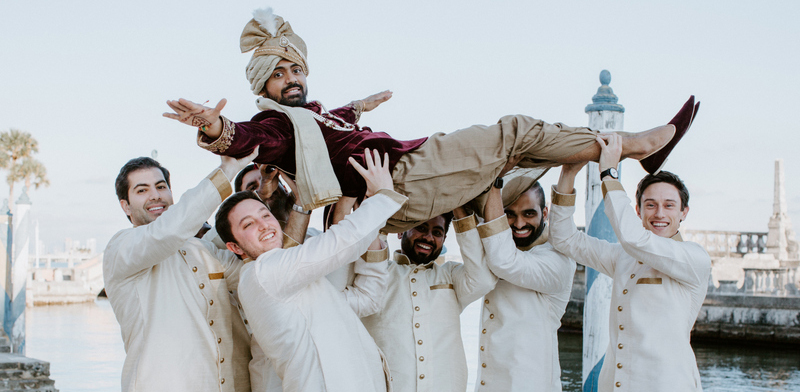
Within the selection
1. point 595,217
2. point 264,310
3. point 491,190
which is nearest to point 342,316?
point 264,310

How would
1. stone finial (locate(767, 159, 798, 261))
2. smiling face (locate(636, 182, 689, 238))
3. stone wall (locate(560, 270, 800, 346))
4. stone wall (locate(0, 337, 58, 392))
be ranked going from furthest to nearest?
1. stone finial (locate(767, 159, 798, 261))
2. stone wall (locate(560, 270, 800, 346))
3. stone wall (locate(0, 337, 58, 392))
4. smiling face (locate(636, 182, 689, 238))

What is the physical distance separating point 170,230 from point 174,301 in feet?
1.42

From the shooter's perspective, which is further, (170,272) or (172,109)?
(170,272)

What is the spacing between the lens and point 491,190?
12.9ft

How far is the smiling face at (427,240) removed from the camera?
4.18 meters

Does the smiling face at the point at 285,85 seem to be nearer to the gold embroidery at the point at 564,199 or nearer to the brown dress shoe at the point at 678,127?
the gold embroidery at the point at 564,199

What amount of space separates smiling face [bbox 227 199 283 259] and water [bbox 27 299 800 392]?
35.3ft

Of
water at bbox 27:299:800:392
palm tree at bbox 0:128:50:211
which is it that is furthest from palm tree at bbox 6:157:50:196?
water at bbox 27:299:800:392

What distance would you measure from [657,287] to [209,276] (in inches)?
88.6

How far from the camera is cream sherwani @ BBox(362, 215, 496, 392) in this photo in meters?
3.91

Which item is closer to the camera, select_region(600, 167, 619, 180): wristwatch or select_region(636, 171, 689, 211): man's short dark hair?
select_region(600, 167, 619, 180): wristwatch

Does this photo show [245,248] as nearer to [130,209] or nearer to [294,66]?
[130,209]

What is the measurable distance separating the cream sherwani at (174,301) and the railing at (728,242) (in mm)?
21885

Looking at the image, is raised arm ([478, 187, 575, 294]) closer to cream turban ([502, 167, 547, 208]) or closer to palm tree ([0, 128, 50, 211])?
cream turban ([502, 167, 547, 208])
